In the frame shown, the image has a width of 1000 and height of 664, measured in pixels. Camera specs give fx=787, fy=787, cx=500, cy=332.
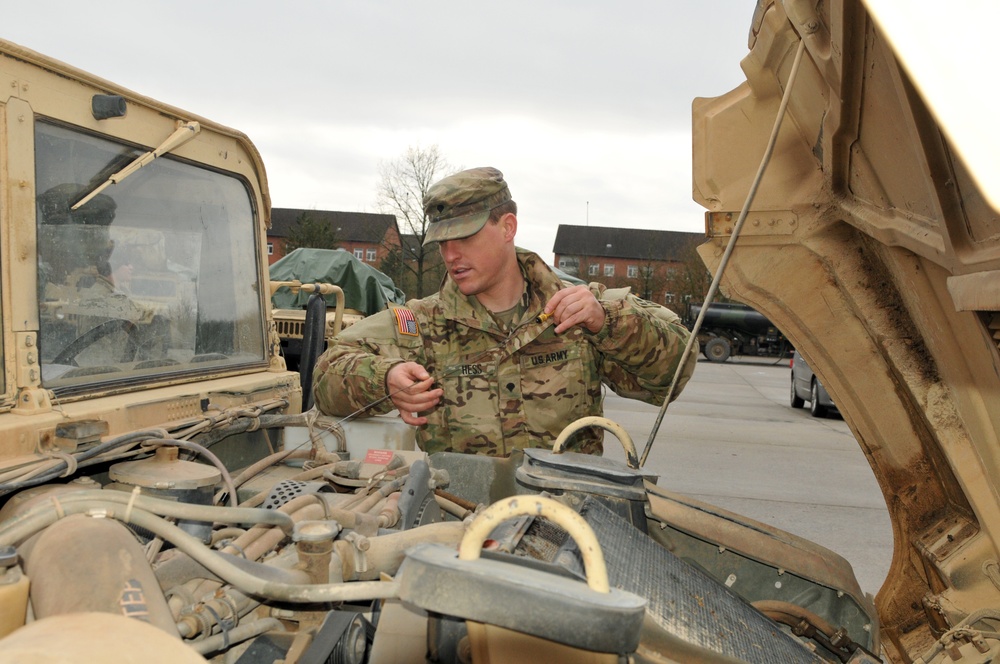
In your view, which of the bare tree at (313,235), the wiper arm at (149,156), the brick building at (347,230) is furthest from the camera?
the brick building at (347,230)

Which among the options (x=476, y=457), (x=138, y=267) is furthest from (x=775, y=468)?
(x=138, y=267)

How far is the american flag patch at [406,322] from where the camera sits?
339 cm

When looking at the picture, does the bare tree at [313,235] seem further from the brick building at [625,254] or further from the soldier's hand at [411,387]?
the soldier's hand at [411,387]

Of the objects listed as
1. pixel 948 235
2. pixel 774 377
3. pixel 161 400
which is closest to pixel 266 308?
pixel 161 400

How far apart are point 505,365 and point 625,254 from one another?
193 feet

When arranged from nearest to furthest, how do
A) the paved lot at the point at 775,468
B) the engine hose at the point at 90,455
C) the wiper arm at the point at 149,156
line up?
the engine hose at the point at 90,455 → the wiper arm at the point at 149,156 → the paved lot at the point at 775,468

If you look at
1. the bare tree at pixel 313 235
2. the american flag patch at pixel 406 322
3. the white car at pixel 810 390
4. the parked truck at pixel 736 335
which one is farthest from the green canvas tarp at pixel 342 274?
the bare tree at pixel 313 235

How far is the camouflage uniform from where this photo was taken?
3.23 metres

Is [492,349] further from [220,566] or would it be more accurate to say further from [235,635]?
[220,566]

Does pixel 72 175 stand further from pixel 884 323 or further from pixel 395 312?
pixel 884 323

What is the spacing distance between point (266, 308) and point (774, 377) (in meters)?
19.9

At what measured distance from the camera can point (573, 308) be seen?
2.96 m

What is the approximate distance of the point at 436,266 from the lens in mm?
35188

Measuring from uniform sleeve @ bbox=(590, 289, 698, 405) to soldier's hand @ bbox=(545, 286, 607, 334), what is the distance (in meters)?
0.14
